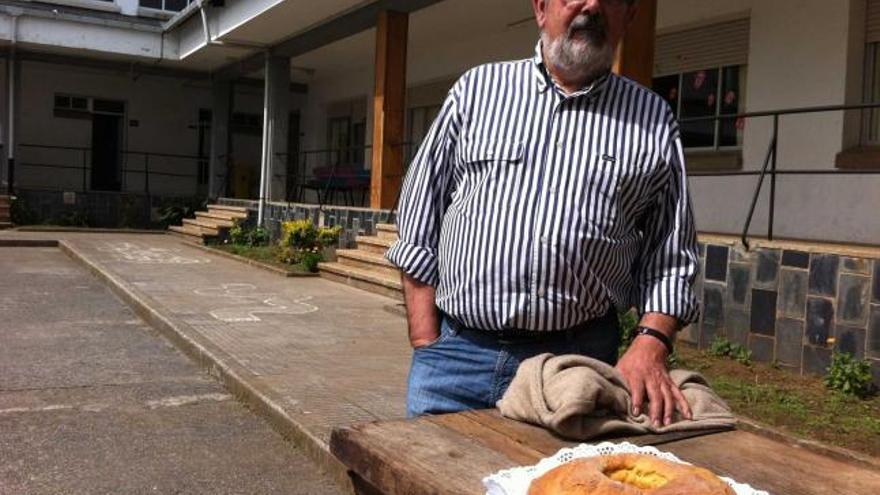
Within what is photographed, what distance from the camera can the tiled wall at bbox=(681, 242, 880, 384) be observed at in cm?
567

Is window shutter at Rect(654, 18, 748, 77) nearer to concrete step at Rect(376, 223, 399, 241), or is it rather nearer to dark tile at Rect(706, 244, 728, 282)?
concrete step at Rect(376, 223, 399, 241)

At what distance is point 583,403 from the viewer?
176cm

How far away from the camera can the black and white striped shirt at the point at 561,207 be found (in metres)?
2.16

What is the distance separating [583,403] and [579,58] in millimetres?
906

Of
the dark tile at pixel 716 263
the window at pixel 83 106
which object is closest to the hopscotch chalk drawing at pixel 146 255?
the window at pixel 83 106

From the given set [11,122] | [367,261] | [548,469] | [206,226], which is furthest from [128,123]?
[548,469]

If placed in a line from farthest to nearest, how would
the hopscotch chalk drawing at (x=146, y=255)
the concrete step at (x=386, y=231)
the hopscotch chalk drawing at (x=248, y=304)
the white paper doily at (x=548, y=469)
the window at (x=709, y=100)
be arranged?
the hopscotch chalk drawing at (x=146, y=255)
the concrete step at (x=386, y=231)
the window at (x=709, y=100)
the hopscotch chalk drawing at (x=248, y=304)
the white paper doily at (x=548, y=469)

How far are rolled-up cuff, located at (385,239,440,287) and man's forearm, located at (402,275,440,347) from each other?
0.02m

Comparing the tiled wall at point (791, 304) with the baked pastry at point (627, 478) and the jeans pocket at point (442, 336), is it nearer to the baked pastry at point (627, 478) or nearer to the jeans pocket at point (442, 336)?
the jeans pocket at point (442, 336)

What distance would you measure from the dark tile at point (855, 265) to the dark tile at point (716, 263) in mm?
1054

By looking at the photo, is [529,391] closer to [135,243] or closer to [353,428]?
[353,428]

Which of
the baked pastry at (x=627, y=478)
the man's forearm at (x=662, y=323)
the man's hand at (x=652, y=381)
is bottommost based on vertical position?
the baked pastry at (x=627, y=478)

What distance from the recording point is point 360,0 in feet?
42.4

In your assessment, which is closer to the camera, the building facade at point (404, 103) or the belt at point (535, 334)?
the belt at point (535, 334)
